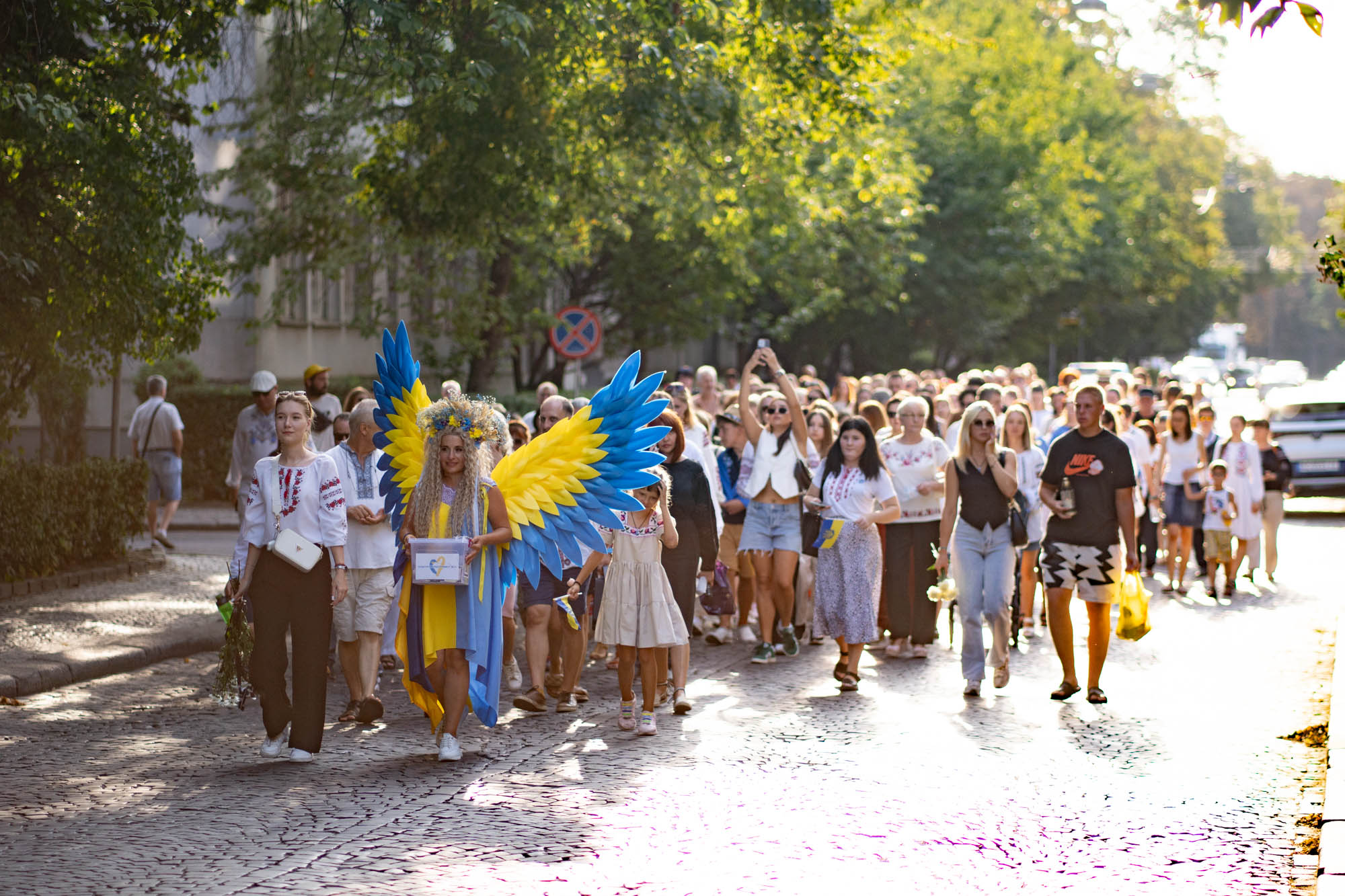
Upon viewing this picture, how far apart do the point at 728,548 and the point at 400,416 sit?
188 inches

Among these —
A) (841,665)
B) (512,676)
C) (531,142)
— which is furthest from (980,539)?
(531,142)

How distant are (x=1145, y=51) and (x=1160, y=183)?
20.7ft

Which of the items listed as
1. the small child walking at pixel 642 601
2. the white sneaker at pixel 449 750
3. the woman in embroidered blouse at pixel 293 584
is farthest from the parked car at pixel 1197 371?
the woman in embroidered blouse at pixel 293 584

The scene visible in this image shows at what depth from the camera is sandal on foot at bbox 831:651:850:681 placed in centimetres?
1016

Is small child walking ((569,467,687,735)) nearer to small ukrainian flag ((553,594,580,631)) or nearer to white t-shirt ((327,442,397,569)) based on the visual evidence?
small ukrainian flag ((553,594,580,631))

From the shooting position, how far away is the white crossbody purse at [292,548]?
7.75 metres

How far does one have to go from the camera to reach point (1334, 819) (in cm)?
656

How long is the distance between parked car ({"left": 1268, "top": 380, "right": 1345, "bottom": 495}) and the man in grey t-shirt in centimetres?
1601

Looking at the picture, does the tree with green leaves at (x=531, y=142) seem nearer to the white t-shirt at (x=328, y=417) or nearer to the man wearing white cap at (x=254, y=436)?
the white t-shirt at (x=328, y=417)

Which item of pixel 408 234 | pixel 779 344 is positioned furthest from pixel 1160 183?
pixel 408 234

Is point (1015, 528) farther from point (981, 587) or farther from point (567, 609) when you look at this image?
point (567, 609)

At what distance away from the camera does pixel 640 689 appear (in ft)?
33.6

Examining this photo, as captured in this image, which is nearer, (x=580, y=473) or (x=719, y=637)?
(x=580, y=473)

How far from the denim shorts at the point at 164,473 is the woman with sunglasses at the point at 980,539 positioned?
1078cm
